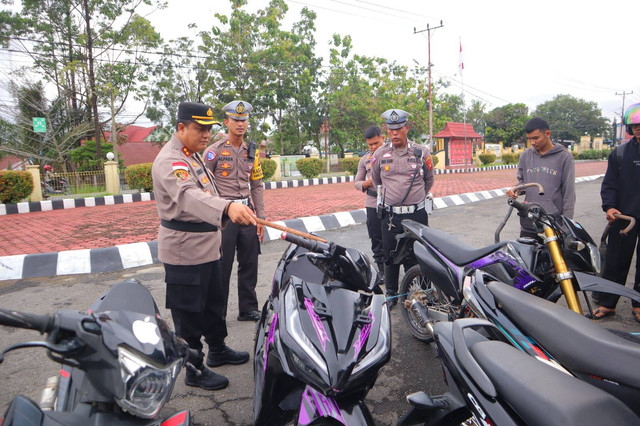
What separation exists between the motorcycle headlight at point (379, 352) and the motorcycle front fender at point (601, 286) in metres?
1.26

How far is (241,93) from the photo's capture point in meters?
24.8

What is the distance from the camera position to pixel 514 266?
8.20 ft

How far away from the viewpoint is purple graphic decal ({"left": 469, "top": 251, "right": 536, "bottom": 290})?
8.13ft

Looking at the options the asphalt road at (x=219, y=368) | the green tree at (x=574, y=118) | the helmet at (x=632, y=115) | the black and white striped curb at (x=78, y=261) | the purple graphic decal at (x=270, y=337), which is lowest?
the asphalt road at (x=219, y=368)

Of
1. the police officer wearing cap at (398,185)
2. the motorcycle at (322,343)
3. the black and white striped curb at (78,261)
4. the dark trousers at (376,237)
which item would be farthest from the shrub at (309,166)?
the motorcycle at (322,343)

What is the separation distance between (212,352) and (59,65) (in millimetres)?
23574

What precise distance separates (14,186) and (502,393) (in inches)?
510

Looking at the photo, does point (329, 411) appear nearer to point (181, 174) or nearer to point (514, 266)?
point (181, 174)

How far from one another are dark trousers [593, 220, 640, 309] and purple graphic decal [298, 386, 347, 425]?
3035 mm

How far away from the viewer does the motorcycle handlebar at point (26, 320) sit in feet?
3.21

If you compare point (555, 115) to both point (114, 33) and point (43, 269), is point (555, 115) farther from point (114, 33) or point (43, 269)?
point (43, 269)

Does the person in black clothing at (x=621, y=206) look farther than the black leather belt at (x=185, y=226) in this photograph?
Yes

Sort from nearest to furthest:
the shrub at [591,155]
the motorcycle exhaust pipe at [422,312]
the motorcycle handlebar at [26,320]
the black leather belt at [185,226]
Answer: the motorcycle handlebar at [26,320] < the black leather belt at [185,226] < the motorcycle exhaust pipe at [422,312] < the shrub at [591,155]

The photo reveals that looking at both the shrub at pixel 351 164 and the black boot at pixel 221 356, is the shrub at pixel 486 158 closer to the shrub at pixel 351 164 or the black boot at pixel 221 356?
the shrub at pixel 351 164
